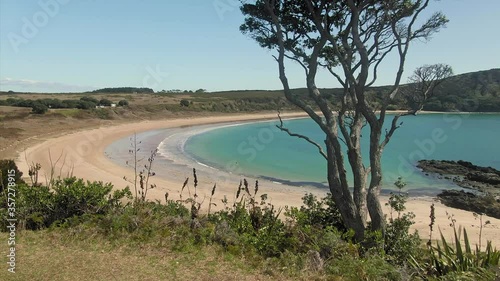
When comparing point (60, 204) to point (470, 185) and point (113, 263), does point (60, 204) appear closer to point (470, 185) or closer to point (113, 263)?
point (113, 263)

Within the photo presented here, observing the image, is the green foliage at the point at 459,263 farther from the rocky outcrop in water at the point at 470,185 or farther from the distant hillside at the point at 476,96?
the distant hillside at the point at 476,96

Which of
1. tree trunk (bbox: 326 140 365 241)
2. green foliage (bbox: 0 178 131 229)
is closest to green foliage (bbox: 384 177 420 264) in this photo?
tree trunk (bbox: 326 140 365 241)

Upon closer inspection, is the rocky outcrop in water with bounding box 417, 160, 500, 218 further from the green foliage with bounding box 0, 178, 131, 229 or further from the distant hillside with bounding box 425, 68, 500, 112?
the distant hillside with bounding box 425, 68, 500, 112

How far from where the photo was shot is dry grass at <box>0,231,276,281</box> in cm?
564

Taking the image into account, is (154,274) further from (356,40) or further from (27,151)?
(27,151)

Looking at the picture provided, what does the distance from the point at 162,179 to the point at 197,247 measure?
51.9 feet

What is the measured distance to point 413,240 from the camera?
768 cm

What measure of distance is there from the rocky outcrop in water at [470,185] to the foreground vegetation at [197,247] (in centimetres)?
1351

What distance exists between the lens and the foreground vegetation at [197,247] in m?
5.77

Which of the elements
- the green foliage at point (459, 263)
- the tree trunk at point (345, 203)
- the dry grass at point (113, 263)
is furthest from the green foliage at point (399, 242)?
the dry grass at point (113, 263)

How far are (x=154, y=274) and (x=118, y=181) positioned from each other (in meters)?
15.6

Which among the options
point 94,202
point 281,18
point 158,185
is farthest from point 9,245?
point 158,185

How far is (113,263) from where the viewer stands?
6090 millimetres

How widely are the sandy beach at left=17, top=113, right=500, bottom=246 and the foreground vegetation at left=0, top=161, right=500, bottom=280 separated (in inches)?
65.6
